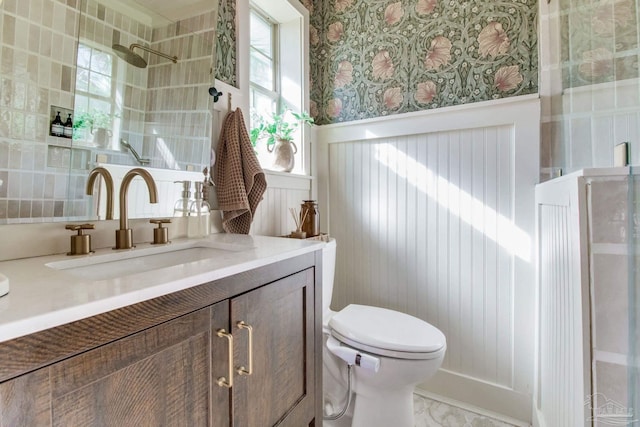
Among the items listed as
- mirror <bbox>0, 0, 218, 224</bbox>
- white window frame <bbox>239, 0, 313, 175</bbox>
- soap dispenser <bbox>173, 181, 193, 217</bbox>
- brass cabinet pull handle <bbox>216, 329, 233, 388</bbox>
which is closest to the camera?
brass cabinet pull handle <bbox>216, 329, 233, 388</bbox>

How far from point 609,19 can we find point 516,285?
108 cm

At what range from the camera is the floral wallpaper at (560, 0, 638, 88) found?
0.65m

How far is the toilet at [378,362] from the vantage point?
A: 113 centimetres

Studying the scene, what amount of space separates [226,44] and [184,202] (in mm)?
719

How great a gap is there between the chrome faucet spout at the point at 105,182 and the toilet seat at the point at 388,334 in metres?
0.92

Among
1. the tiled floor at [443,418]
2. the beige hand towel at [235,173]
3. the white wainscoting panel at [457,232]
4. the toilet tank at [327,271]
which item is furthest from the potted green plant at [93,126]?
the tiled floor at [443,418]

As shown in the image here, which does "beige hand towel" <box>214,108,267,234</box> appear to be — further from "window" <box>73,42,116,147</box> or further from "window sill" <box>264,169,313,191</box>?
"window" <box>73,42,116,147</box>

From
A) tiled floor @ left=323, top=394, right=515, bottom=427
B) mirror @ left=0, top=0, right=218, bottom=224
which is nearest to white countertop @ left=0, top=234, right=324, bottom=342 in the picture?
mirror @ left=0, top=0, right=218, bottom=224

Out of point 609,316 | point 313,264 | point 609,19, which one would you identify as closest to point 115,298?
point 313,264

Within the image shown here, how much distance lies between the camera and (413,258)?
1680 mm

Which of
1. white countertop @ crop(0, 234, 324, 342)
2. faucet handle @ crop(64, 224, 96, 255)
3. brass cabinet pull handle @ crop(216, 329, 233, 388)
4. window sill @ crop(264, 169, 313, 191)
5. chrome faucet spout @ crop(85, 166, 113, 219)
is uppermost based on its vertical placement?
window sill @ crop(264, 169, 313, 191)

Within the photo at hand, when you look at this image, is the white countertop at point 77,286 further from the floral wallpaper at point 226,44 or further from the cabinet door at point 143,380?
the floral wallpaper at point 226,44

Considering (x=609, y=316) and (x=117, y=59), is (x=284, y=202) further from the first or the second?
(x=609, y=316)

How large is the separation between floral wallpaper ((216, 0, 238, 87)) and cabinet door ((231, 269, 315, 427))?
929 millimetres
